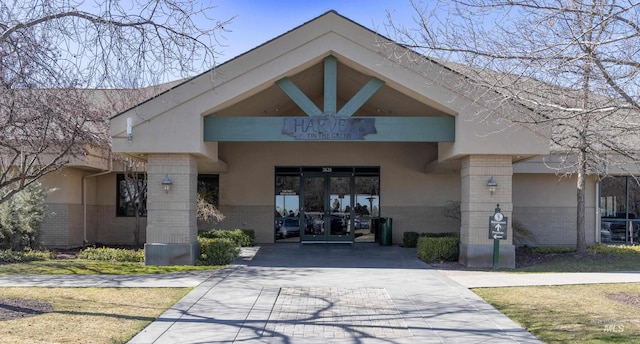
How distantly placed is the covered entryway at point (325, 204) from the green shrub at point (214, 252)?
6.53 m

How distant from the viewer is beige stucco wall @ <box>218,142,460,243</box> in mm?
22062

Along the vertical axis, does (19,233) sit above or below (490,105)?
below

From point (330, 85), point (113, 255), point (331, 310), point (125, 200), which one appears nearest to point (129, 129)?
point (113, 255)

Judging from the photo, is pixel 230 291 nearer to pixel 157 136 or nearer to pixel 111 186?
pixel 157 136

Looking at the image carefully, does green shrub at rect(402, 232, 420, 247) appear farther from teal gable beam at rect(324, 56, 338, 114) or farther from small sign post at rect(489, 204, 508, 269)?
teal gable beam at rect(324, 56, 338, 114)

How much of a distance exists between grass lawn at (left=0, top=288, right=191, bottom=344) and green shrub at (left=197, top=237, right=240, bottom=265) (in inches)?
152

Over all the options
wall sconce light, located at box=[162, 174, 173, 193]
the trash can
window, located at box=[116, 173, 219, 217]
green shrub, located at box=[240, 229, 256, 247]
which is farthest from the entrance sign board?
window, located at box=[116, 173, 219, 217]

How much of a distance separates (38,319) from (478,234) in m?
10.7

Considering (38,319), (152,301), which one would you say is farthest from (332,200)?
(38,319)

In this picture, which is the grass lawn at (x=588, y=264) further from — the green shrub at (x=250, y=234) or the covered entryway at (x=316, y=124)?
the green shrub at (x=250, y=234)

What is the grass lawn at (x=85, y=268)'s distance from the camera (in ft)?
46.4

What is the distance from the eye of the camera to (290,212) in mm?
22453

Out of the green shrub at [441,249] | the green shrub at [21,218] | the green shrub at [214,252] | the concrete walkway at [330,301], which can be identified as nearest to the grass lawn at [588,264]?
the concrete walkway at [330,301]

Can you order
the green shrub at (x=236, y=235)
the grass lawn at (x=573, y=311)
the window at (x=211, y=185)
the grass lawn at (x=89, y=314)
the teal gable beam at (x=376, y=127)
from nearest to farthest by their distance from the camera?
1. the grass lawn at (x=89, y=314)
2. the grass lawn at (x=573, y=311)
3. the teal gable beam at (x=376, y=127)
4. the green shrub at (x=236, y=235)
5. the window at (x=211, y=185)
